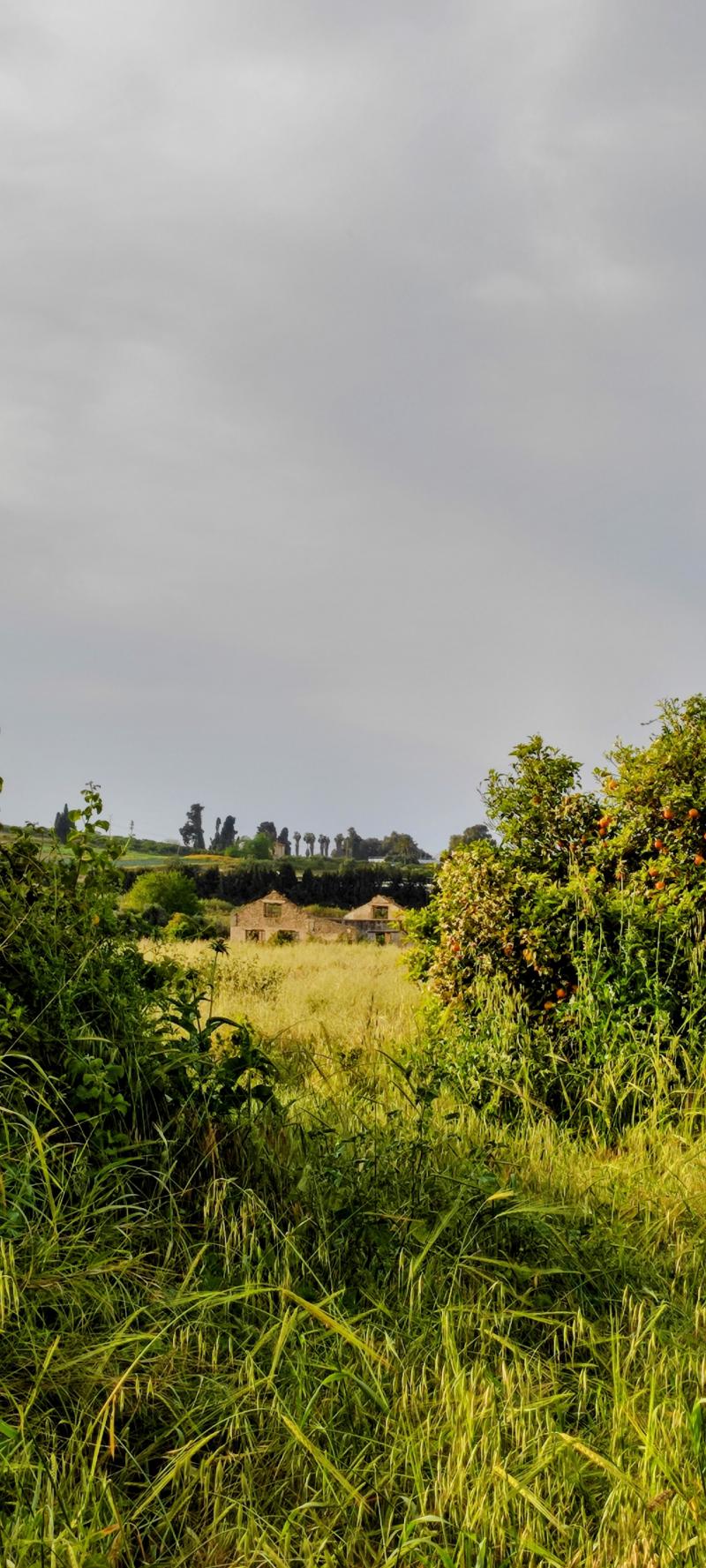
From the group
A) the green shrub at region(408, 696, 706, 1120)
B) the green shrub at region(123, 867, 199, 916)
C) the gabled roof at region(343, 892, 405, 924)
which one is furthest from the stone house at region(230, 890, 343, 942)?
the green shrub at region(408, 696, 706, 1120)

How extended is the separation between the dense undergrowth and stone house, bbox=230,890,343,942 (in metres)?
27.3

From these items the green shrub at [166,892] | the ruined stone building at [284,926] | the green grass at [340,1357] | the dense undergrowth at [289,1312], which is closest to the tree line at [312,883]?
the ruined stone building at [284,926]

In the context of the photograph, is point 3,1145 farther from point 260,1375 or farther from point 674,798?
point 674,798

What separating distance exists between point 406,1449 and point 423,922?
5634 mm

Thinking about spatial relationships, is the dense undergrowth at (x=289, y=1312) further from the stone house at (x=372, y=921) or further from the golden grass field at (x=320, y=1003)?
the stone house at (x=372, y=921)

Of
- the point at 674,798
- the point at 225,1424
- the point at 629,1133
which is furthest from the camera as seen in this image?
the point at 674,798

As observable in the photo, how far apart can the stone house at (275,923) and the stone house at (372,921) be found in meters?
0.73

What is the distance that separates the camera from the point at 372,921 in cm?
3525

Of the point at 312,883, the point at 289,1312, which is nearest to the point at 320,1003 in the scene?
the point at 289,1312

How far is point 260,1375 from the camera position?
2605mm

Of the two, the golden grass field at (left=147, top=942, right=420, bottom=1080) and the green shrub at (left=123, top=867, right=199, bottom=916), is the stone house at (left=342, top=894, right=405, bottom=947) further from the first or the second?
the golden grass field at (left=147, top=942, right=420, bottom=1080)

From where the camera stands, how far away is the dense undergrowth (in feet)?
7.19

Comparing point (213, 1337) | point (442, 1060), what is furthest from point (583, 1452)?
→ point (442, 1060)

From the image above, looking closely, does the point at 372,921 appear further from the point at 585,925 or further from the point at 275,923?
the point at 585,925
